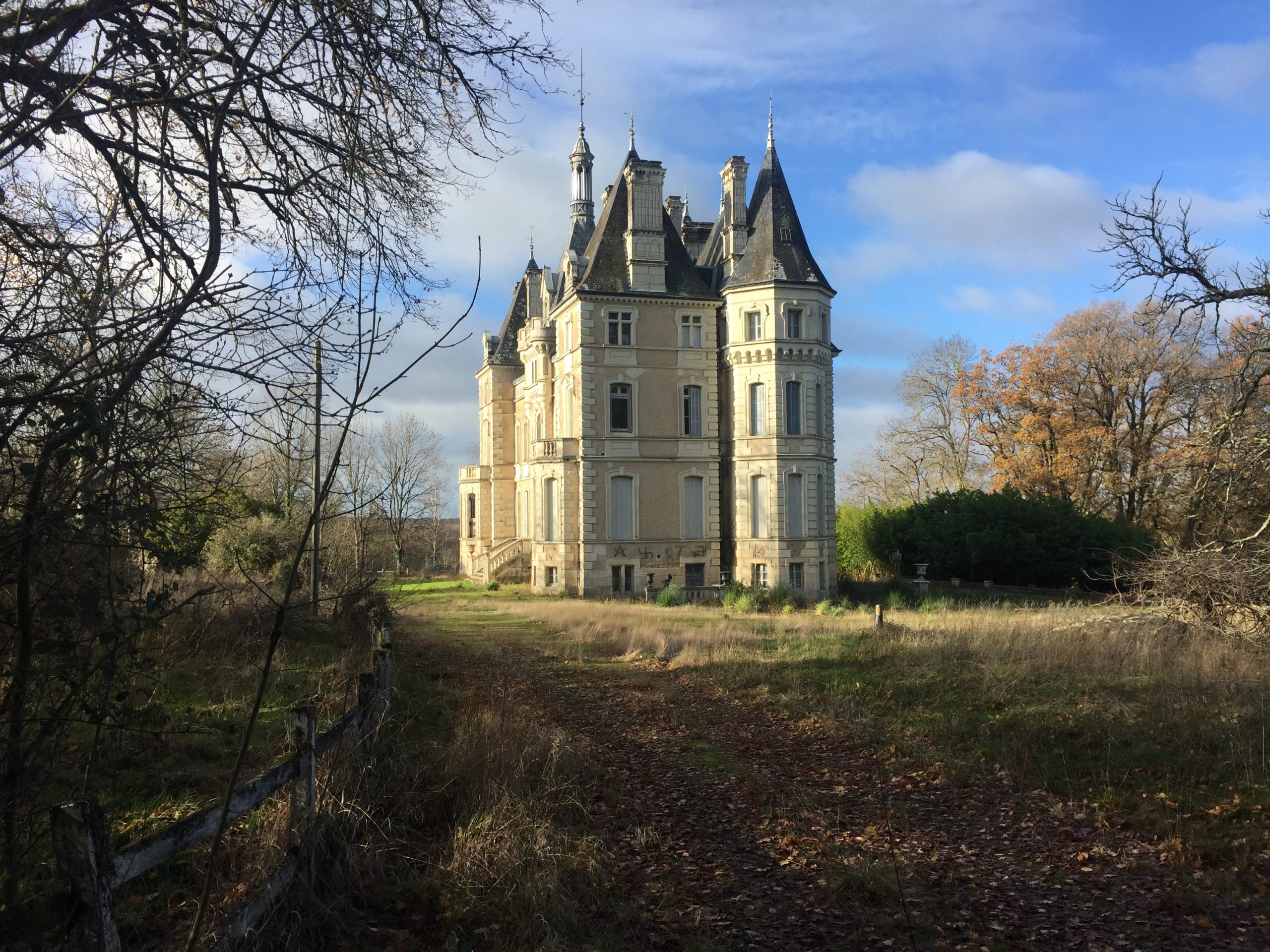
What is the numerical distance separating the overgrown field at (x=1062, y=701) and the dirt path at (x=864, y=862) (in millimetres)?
581

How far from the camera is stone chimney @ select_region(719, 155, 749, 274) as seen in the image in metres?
33.8

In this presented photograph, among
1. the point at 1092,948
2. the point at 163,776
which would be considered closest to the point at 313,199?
the point at 163,776

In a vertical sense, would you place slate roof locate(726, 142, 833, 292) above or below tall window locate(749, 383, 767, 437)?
above

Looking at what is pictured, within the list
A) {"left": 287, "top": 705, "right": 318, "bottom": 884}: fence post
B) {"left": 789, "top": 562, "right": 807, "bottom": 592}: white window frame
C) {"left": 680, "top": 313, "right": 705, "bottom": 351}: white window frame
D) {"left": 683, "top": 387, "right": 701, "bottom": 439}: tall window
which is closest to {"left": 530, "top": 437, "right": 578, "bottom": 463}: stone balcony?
{"left": 683, "top": 387, "right": 701, "bottom": 439}: tall window

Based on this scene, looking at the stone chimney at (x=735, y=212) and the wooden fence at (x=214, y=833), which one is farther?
the stone chimney at (x=735, y=212)

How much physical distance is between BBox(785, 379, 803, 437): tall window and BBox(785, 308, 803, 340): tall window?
1.64 m

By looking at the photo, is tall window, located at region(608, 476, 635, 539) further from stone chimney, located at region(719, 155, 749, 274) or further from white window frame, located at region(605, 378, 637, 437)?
stone chimney, located at region(719, 155, 749, 274)

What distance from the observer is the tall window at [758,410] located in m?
32.3

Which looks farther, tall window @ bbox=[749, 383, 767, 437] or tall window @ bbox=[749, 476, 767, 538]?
tall window @ bbox=[749, 383, 767, 437]

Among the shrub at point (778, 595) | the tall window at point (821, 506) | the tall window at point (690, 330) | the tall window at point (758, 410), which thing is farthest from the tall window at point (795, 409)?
the shrub at point (778, 595)

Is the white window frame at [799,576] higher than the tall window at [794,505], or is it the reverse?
the tall window at [794,505]

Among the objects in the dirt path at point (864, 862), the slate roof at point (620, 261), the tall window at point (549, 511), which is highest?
the slate roof at point (620, 261)

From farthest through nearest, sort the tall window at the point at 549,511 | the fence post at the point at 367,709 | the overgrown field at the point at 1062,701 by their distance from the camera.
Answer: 1. the tall window at the point at 549,511
2. the overgrown field at the point at 1062,701
3. the fence post at the point at 367,709

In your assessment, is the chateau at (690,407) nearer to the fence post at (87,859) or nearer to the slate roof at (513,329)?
the slate roof at (513,329)
